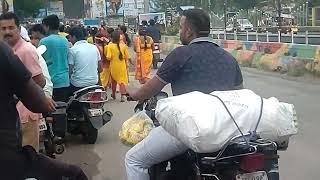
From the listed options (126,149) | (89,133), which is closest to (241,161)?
(126,149)

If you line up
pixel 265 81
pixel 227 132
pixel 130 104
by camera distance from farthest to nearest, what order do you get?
pixel 265 81 → pixel 130 104 → pixel 227 132

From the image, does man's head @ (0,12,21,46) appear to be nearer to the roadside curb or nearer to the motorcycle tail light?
the motorcycle tail light

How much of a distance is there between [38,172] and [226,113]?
3.70 ft

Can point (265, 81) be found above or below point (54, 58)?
below

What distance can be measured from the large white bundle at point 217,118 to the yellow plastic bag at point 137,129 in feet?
2.31

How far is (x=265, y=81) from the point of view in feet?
50.3

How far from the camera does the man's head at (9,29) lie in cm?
487

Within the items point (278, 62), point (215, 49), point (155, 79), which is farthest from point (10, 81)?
point (278, 62)

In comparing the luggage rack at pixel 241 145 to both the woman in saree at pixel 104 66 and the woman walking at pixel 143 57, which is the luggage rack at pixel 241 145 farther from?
the woman walking at pixel 143 57

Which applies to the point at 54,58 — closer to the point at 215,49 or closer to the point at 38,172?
the point at 215,49

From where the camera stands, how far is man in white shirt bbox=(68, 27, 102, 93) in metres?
8.30

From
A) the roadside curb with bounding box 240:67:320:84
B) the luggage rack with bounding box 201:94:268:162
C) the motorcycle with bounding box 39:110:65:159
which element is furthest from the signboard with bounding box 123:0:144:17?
the luggage rack with bounding box 201:94:268:162

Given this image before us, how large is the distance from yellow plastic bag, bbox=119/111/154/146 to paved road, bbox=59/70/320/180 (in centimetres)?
213

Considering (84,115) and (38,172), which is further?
(84,115)
